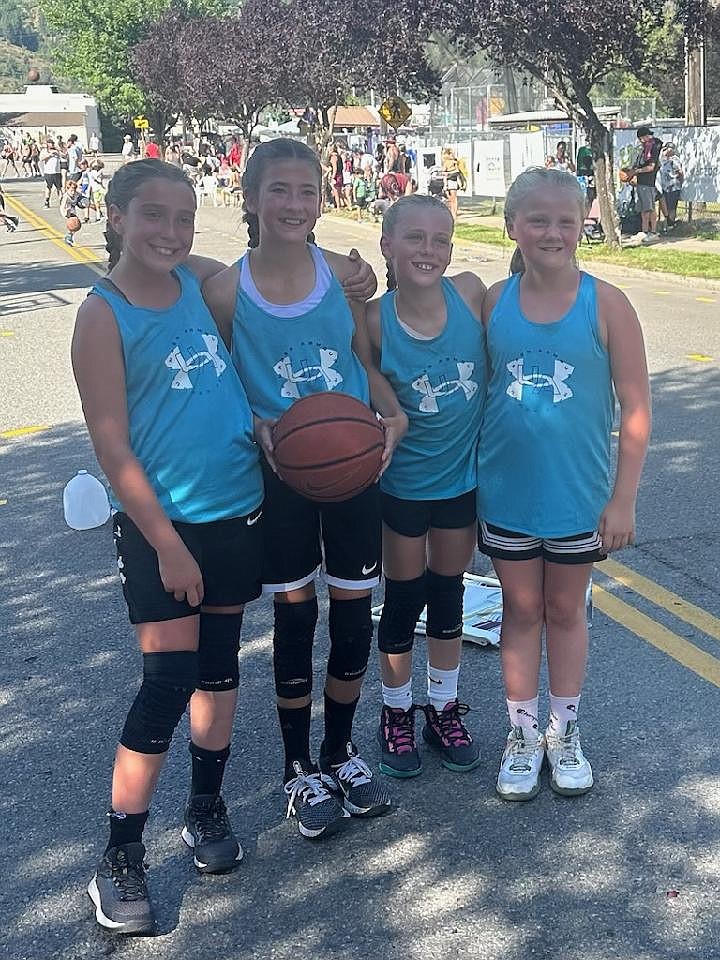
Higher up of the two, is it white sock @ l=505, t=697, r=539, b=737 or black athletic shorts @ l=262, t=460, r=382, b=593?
black athletic shorts @ l=262, t=460, r=382, b=593

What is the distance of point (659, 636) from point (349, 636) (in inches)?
69.6

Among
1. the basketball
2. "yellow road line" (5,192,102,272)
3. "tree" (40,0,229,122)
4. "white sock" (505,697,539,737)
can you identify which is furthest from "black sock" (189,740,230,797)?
"tree" (40,0,229,122)

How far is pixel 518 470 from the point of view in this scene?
10.7ft

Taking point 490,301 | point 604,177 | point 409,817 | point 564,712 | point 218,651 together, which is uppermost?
point 604,177

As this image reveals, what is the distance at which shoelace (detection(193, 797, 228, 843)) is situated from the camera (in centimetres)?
313

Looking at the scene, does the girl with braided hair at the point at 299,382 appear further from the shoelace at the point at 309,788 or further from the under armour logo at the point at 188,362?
the under armour logo at the point at 188,362

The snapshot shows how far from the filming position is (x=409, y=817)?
11.0 feet

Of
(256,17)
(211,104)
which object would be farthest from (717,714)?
(211,104)

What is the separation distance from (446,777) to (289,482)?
121 centimetres

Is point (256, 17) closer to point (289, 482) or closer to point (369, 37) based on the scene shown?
point (369, 37)

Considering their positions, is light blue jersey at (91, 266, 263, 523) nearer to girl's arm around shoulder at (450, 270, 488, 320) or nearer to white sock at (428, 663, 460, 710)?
girl's arm around shoulder at (450, 270, 488, 320)

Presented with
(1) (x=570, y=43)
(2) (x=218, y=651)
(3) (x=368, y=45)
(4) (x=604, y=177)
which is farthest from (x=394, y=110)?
(2) (x=218, y=651)

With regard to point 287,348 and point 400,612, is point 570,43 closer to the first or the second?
point 400,612

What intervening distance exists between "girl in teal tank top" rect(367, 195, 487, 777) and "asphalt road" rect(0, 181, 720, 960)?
1.36 ft
